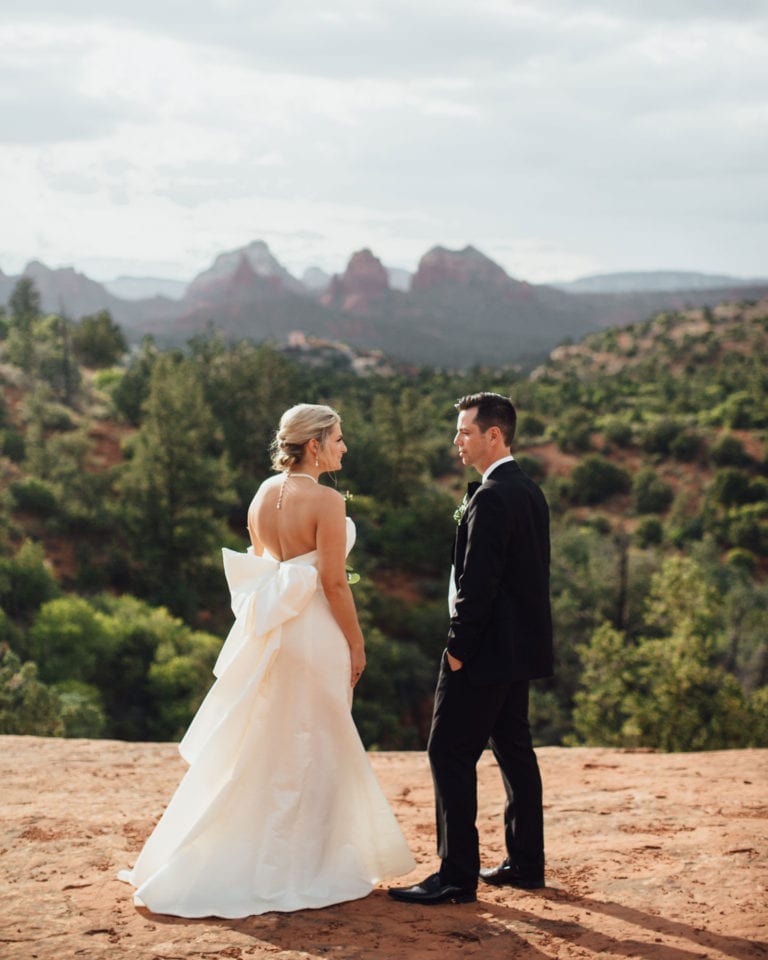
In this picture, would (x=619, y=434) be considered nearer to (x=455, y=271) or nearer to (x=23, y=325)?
(x=23, y=325)

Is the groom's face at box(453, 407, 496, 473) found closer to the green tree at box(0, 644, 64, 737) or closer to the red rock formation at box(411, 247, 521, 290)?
the green tree at box(0, 644, 64, 737)

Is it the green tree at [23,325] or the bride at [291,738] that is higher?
the green tree at [23,325]

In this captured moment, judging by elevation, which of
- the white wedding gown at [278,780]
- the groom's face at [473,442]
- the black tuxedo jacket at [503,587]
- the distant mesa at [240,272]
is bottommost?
the white wedding gown at [278,780]

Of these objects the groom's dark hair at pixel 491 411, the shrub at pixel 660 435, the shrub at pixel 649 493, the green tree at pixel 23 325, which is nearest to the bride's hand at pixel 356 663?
the groom's dark hair at pixel 491 411

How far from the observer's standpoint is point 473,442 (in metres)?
4.43

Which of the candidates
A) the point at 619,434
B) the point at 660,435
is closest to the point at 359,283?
the point at 619,434

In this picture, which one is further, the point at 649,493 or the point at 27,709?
the point at 649,493

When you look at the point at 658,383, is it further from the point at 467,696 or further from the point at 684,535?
the point at 467,696

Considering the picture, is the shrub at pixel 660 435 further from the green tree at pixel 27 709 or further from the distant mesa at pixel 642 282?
the distant mesa at pixel 642 282

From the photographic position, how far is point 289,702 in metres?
4.54

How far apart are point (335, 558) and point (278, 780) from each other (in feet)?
3.46

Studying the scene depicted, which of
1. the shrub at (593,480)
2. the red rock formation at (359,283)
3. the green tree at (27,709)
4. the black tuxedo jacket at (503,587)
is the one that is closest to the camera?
the black tuxedo jacket at (503,587)

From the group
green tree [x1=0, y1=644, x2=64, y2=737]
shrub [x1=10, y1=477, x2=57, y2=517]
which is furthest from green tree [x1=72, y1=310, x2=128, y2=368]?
green tree [x1=0, y1=644, x2=64, y2=737]

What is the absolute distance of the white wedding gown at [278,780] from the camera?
4355 millimetres
